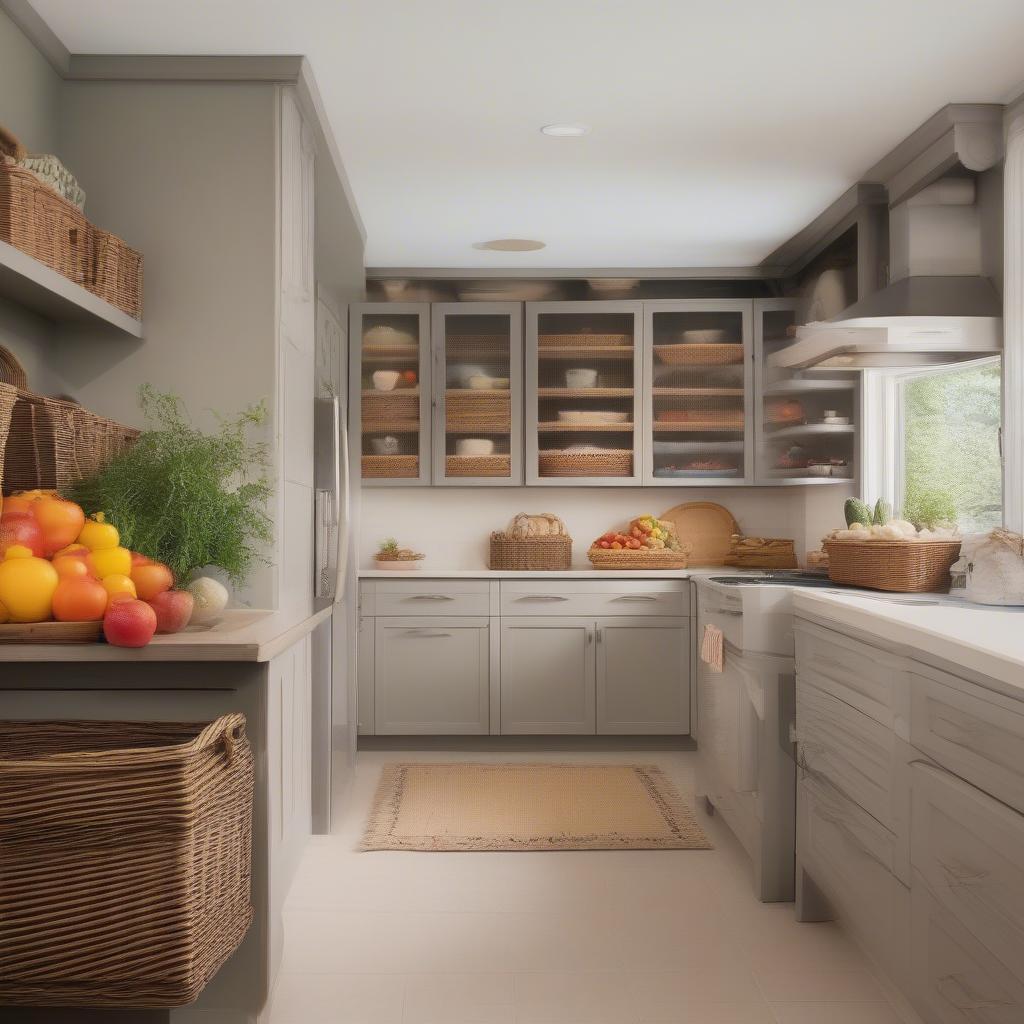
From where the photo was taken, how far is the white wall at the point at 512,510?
5605 mm

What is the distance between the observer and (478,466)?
5.29 m

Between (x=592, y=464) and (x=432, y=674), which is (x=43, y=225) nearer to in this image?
(x=432, y=674)

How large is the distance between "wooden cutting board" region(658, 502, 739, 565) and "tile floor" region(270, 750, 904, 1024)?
215 centimetres

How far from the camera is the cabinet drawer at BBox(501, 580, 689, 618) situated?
16.5 ft

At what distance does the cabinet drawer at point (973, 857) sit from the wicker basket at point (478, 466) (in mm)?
3345

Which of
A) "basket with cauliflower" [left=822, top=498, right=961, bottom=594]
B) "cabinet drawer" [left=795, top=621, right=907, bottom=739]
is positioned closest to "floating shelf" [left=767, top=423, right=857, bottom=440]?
"basket with cauliflower" [left=822, top=498, right=961, bottom=594]

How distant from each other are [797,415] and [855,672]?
274cm

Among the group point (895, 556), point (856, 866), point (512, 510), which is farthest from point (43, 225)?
point (512, 510)

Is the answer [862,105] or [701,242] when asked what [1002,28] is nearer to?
[862,105]

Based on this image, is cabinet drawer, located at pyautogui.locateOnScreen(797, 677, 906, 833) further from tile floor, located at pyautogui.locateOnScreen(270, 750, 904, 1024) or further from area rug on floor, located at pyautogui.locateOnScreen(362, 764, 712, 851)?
area rug on floor, located at pyautogui.locateOnScreen(362, 764, 712, 851)

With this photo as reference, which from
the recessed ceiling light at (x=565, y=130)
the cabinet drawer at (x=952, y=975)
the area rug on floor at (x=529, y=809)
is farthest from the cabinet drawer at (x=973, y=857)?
the recessed ceiling light at (x=565, y=130)

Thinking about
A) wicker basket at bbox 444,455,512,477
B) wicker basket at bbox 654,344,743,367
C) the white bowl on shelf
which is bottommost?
wicker basket at bbox 444,455,512,477

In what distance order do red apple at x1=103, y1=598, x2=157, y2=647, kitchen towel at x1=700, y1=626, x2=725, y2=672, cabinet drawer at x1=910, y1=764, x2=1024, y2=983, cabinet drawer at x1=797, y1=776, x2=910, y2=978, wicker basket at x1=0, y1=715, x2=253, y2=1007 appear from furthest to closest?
kitchen towel at x1=700, y1=626, x2=725, y2=672, cabinet drawer at x1=797, y1=776, x2=910, y2=978, red apple at x1=103, y1=598, x2=157, y2=647, wicker basket at x1=0, y1=715, x2=253, y2=1007, cabinet drawer at x1=910, y1=764, x2=1024, y2=983

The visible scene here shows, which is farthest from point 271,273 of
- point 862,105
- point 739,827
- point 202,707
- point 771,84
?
point 739,827
